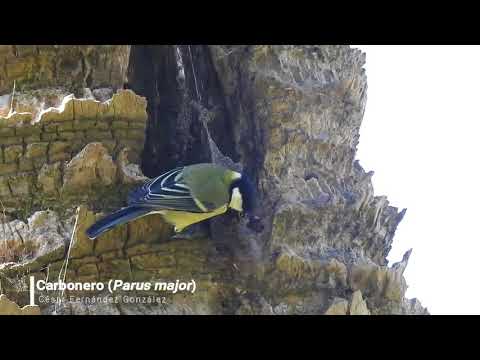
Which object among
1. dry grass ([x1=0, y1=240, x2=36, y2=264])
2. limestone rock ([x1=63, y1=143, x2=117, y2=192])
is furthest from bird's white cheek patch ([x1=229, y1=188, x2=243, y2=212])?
dry grass ([x1=0, y1=240, x2=36, y2=264])

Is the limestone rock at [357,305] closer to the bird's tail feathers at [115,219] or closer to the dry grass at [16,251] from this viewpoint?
the bird's tail feathers at [115,219]

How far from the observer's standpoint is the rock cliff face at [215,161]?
3.80 metres


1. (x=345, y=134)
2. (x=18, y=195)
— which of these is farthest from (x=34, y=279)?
(x=345, y=134)

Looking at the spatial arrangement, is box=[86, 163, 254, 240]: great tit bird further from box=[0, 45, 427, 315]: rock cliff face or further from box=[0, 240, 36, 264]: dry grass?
box=[0, 240, 36, 264]: dry grass

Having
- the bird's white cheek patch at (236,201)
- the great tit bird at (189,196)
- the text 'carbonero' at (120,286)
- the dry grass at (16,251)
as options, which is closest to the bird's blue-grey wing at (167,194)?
the great tit bird at (189,196)

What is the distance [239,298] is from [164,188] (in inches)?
29.0

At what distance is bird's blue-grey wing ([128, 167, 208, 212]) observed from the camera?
3.98 meters

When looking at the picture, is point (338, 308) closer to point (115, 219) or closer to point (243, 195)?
point (243, 195)

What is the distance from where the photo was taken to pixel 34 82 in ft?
13.7

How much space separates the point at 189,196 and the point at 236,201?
295 mm

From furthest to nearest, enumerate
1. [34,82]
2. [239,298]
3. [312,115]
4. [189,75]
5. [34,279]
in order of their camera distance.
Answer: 1. [189,75]
2. [312,115]
3. [34,82]
4. [239,298]
5. [34,279]

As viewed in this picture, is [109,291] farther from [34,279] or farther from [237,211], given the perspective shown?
[237,211]

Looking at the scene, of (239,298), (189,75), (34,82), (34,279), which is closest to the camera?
(34,279)

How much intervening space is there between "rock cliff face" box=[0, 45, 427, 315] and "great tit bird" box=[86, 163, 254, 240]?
72 mm
